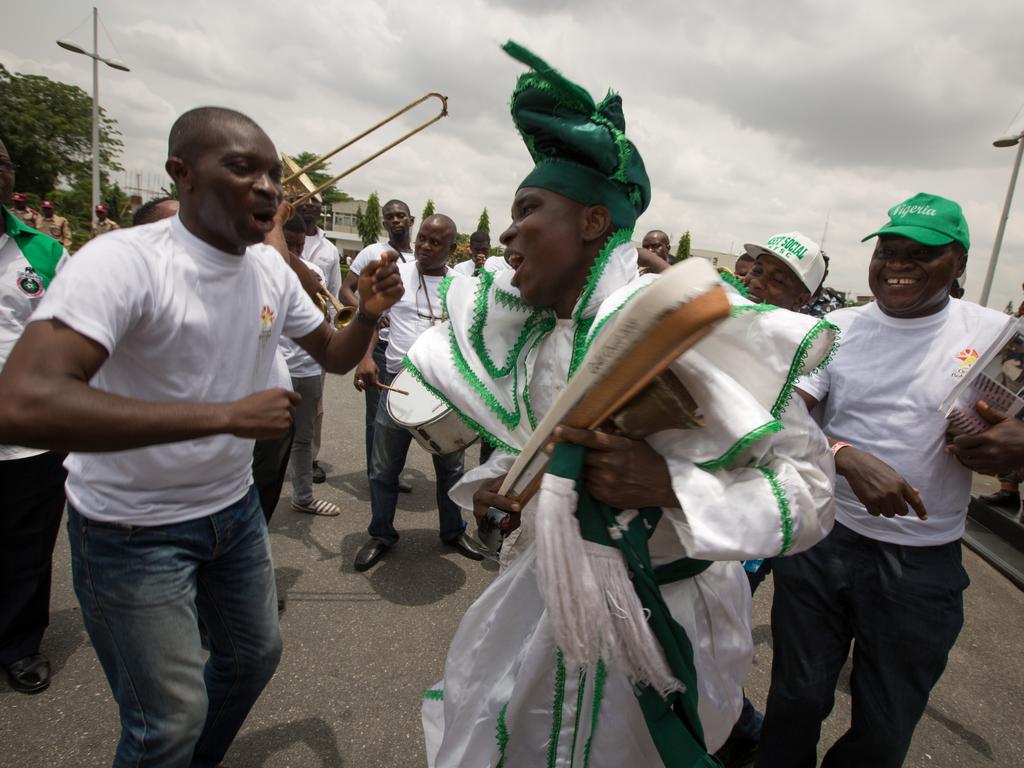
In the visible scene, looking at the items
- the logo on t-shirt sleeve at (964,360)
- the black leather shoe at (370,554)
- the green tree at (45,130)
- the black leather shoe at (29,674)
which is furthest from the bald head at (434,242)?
the green tree at (45,130)

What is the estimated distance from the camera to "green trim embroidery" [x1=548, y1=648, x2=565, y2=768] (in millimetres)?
1408

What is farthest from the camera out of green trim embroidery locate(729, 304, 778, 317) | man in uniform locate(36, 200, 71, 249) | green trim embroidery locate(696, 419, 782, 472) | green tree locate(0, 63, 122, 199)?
green tree locate(0, 63, 122, 199)

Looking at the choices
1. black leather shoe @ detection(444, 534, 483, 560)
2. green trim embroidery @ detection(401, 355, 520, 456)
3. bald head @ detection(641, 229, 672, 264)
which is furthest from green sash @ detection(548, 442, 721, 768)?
bald head @ detection(641, 229, 672, 264)

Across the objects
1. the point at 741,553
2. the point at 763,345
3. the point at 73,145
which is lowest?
the point at 741,553

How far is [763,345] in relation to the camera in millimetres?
1181

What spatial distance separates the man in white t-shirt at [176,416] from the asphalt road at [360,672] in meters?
0.89

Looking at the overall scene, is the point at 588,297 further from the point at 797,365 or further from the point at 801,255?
the point at 801,255

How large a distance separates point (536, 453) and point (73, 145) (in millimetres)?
38308

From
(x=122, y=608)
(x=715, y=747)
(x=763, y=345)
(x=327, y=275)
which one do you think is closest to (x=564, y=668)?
(x=715, y=747)

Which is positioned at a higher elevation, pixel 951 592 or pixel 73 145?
pixel 73 145

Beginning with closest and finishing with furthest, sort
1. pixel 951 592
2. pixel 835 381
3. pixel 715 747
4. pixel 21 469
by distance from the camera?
Result: pixel 715 747, pixel 951 592, pixel 835 381, pixel 21 469

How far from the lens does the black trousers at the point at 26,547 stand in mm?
2561

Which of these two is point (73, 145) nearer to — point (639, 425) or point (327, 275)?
point (327, 275)

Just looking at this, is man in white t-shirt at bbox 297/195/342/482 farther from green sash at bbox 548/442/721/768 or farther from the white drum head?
green sash at bbox 548/442/721/768
